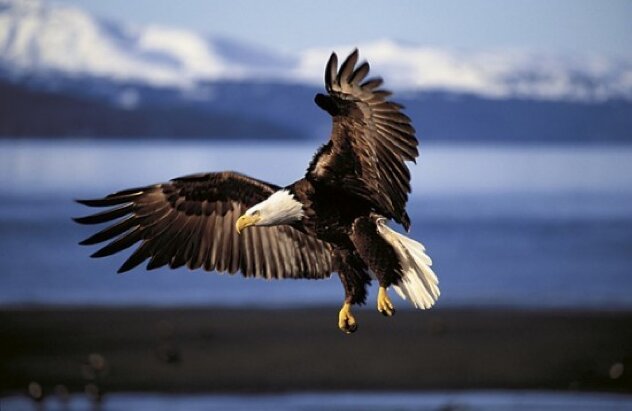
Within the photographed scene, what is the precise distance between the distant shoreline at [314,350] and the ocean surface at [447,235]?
1.21 meters

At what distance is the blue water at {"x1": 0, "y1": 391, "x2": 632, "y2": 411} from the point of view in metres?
10.4

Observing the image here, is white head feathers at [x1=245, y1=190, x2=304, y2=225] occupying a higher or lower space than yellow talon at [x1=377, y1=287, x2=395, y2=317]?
higher

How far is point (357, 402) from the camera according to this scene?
34.8 feet

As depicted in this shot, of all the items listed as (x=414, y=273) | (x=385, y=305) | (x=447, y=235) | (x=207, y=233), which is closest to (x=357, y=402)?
(x=207, y=233)

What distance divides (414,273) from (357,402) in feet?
16.7

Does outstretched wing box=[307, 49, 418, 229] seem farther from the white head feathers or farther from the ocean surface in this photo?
the ocean surface

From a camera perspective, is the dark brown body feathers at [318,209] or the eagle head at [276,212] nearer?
the dark brown body feathers at [318,209]

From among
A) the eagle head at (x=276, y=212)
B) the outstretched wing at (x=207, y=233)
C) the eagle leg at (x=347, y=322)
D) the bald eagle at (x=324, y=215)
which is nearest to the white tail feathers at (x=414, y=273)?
the bald eagle at (x=324, y=215)

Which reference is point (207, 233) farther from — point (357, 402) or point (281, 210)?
point (357, 402)

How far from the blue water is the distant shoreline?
0.18 metres

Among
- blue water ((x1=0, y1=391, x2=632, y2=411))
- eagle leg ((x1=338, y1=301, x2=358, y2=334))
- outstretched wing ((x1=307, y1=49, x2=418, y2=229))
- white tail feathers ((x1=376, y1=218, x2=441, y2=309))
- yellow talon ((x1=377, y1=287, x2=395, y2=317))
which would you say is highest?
outstretched wing ((x1=307, y1=49, x2=418, y2=229))

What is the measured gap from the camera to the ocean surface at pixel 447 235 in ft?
53.0

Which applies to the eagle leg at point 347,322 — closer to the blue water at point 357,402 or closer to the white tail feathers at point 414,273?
the white tail feathers at point 414,273

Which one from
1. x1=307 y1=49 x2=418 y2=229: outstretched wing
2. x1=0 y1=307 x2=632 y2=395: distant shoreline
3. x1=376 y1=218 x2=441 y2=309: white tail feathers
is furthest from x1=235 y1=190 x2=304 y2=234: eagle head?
x1=0 y1=307 x2=632 y2=395: distant shoreline
